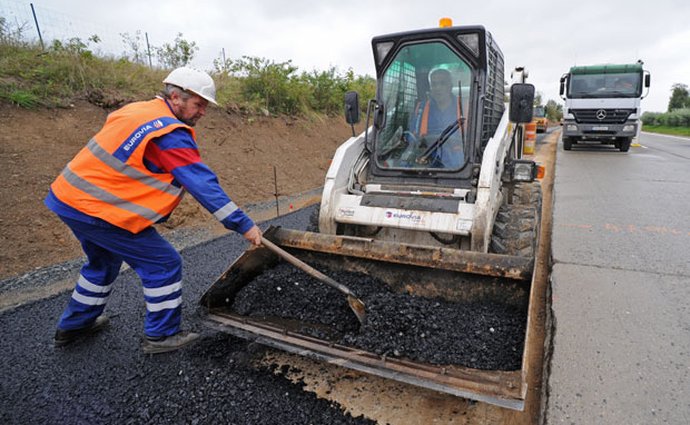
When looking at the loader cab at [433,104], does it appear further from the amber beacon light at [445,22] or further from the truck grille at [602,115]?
the truck grille at [602,115]

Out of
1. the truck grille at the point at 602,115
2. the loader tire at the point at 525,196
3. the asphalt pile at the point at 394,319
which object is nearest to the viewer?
the asphalt pile at the point at 394,319

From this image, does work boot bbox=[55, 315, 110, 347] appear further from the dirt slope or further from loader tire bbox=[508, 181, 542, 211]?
loader tire bbox=[508, 181, 542, 211]

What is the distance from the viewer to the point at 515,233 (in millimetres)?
3492

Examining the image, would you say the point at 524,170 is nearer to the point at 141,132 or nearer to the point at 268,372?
the point at 268,372

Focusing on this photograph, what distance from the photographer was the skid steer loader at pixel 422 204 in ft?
8.21

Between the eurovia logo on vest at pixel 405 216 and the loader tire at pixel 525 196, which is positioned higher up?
the eurovia logo on vest at pixel 405 216

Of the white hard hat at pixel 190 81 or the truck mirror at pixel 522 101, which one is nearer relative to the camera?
the white hard hat at pixel 190 81

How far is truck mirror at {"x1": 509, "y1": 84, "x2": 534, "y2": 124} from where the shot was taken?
3451 mm

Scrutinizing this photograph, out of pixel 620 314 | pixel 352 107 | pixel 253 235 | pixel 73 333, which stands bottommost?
pixel 620 314

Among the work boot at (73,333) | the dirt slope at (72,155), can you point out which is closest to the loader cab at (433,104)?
the work boot at (73,333)

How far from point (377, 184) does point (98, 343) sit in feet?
8.45

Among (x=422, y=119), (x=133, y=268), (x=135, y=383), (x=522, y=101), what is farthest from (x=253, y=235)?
(x=522, y=101)

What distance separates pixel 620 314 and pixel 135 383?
3.27m

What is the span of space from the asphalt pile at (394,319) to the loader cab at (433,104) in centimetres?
138
